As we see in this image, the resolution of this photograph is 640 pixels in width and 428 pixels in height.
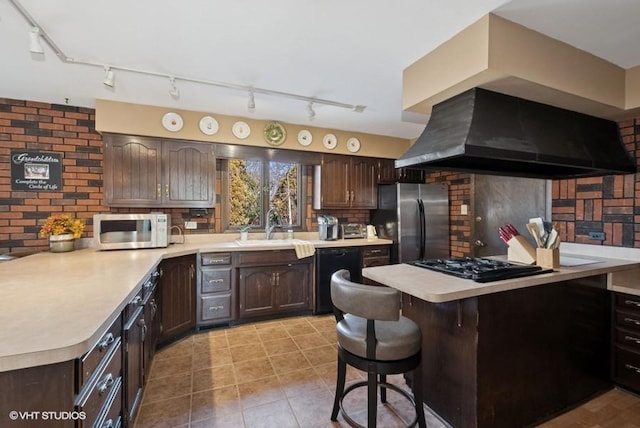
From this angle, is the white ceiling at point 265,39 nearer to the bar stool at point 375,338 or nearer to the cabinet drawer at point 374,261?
the bar stool at point 375,338

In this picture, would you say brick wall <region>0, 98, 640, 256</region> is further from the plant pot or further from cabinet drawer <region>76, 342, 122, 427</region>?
cabinet drawer <region>76, 342, 122, 427</region>

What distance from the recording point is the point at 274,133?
11.9 feet

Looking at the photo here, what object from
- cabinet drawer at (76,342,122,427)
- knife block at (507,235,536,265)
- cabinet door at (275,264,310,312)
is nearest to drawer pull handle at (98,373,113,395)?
cabinet drawer at (76,342,122,427)

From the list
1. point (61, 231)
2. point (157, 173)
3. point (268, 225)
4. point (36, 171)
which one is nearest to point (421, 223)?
point (268, 225)

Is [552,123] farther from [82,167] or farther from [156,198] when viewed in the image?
[82,167]

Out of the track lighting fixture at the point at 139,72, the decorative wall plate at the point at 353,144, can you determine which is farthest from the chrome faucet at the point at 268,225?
the track lighting fixture at the point at 139,72

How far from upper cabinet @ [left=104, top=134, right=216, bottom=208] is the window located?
1.61 ft

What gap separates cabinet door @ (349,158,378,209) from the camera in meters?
4.14

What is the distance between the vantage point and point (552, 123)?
2.03 m

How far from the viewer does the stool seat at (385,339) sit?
1.46m

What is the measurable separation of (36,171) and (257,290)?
261 cm

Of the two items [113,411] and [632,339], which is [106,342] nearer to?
[113,411]

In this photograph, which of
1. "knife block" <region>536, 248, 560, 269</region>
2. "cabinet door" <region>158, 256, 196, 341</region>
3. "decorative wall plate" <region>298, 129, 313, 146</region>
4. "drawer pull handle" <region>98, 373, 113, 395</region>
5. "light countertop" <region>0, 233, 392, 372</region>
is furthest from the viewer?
"decorative wall plate" <region>298, 129, 313, 146</region>

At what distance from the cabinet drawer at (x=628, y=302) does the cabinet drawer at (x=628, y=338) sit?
16 centimetres
